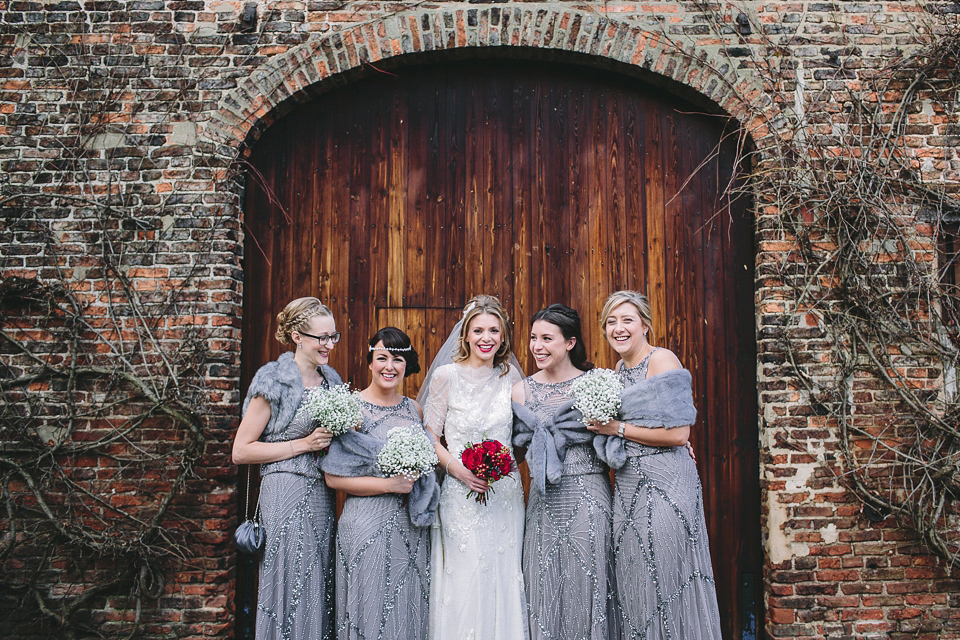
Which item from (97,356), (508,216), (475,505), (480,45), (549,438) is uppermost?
(480,45)

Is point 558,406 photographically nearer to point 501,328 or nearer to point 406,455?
point 501,328

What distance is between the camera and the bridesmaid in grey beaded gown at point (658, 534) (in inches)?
120

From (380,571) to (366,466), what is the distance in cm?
52

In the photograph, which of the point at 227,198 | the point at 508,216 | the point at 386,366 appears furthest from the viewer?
the point at 508,216

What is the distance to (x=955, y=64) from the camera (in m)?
4.11

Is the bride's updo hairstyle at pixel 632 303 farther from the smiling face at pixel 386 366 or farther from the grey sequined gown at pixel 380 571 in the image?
the grey sequined gown at pixel 380 571

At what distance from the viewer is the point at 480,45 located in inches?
167

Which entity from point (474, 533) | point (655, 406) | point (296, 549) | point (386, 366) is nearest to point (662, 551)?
point (655, 406)

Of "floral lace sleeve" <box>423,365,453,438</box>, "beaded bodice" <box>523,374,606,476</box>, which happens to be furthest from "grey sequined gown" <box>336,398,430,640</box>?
"beaded bodice" <box>523,374,606,476</box>

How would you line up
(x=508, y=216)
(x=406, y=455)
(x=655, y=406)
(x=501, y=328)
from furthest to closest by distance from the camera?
(x=508, y=216) < (x=501, y=328) < (x=655, y=406) < (x=406, y=455)

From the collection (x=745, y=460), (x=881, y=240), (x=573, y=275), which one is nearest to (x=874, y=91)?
(x=881, y=240)

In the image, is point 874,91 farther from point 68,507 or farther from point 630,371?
point 68,507

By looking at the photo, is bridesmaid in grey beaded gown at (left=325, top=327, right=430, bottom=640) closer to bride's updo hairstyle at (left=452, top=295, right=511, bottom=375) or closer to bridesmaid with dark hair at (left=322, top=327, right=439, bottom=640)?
bridesmaid with dark hair at (left=322, top=327, right=439, bottom=640)

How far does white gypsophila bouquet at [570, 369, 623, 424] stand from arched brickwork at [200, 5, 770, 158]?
2204 mm
